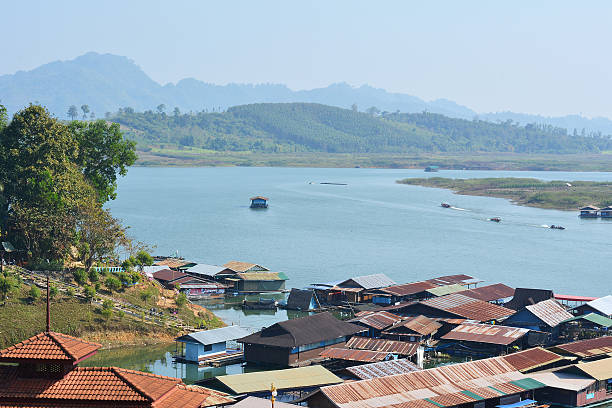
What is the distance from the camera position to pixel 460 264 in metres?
81.9

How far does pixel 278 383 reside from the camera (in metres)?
34.8

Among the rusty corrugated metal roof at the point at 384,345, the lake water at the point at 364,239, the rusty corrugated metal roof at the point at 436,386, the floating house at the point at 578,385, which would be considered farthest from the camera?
the lake water at the point at 364,239

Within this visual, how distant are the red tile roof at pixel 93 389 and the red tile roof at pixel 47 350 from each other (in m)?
0.46

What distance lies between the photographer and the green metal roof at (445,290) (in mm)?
60281

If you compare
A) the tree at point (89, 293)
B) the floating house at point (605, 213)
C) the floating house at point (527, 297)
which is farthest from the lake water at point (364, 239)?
the floating house at point (527, 297)

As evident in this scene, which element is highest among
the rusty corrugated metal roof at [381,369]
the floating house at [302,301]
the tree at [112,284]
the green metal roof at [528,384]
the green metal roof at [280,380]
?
the tree at [112,284]

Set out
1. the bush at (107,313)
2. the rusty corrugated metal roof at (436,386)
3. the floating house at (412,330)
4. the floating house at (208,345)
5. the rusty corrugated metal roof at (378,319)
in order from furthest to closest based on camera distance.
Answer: the rusty corrugated metal roof at (378,319), the floating house at (412,330), the bush at (107,313), the floating house at (208,345), the rusty corrugated metal roof at (436,386)

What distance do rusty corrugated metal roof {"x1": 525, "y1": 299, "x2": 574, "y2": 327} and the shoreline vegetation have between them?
88946 mm

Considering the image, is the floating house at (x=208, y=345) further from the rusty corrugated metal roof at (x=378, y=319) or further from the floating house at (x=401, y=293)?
the floating house at (x=401, y=293)

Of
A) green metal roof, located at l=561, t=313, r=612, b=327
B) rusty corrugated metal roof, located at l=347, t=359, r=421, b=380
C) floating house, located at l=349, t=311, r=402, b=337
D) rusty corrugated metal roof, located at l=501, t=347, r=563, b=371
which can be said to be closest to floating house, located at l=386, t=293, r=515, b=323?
floating house, located at l=349, t=311, r=402, b=337

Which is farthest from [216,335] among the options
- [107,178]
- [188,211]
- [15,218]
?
[188,211]

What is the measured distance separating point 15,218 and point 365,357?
2583 cm

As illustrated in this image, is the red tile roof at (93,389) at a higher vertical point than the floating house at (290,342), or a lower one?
higher

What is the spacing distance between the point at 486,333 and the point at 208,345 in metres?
16.0
